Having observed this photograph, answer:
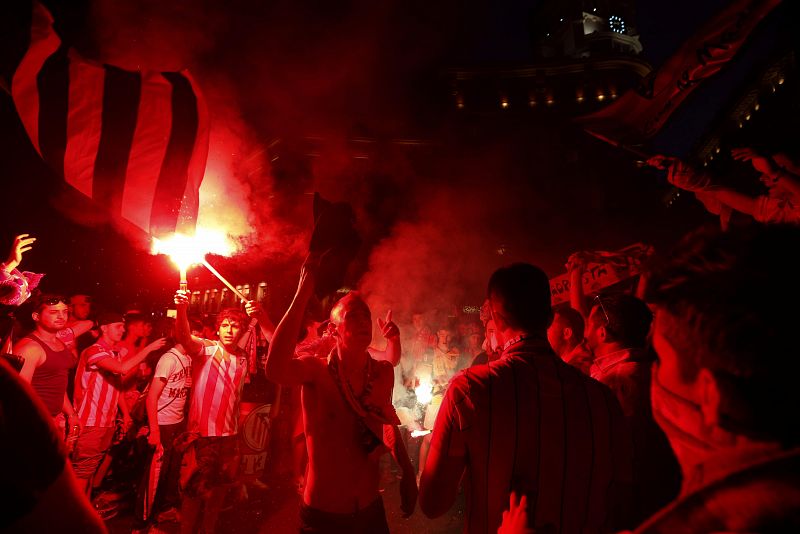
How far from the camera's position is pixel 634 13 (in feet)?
141

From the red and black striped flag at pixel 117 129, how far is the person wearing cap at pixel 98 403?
2.93 metres

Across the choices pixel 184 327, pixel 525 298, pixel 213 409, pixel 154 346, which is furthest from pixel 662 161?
pixel 154 346

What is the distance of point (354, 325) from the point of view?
3.05 meters

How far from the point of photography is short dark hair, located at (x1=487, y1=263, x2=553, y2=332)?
1972 millimetres

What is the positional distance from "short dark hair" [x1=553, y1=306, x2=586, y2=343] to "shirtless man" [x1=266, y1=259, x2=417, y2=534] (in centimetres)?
214

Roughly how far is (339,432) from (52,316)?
4385 mm

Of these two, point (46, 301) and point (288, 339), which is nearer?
point (288, 339)

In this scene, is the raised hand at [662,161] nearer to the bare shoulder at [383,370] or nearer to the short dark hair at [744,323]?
the bare shoulder at [383,370]

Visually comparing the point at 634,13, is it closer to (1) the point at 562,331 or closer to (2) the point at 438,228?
(2) the point at 438,228

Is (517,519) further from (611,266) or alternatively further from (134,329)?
(134,329)

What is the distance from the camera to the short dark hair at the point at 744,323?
0.75 m

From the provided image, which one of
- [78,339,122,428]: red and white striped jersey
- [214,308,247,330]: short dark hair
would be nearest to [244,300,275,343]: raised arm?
[214,308,247,330]: short dark hair

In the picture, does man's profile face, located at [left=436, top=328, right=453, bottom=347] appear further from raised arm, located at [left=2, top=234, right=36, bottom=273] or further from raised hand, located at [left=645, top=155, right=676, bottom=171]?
raised arm, located at [left=2, top=234, right=36, bottom=273]

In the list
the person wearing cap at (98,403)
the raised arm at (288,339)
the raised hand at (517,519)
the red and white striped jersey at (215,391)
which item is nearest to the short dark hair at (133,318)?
the person wearing cap at (98,403)
